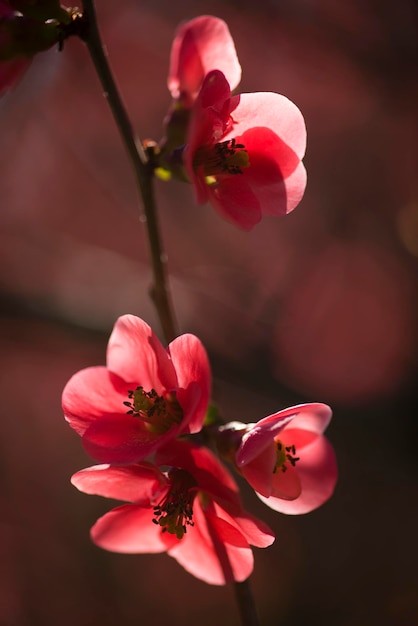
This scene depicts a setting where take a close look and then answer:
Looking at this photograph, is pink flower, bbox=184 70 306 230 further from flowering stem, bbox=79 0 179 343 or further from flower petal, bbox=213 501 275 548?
flower petal, bbox=213 501 275 548

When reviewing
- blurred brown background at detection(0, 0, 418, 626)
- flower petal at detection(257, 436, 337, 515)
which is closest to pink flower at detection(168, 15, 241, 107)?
flower petal at detection(257, 436, 337, 515)

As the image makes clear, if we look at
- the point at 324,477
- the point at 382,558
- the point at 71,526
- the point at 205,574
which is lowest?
the point at 71,526

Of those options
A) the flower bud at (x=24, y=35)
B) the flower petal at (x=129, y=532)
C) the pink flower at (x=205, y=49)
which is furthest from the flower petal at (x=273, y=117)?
the flower petal at (x=129, y=532)

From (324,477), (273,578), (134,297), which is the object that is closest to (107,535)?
(324,477)

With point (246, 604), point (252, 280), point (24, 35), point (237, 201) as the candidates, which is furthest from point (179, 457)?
point (252, 280)

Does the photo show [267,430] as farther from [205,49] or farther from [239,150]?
[205,49]

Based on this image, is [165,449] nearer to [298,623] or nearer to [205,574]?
[205,574]

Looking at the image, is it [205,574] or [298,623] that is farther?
[298,623]
